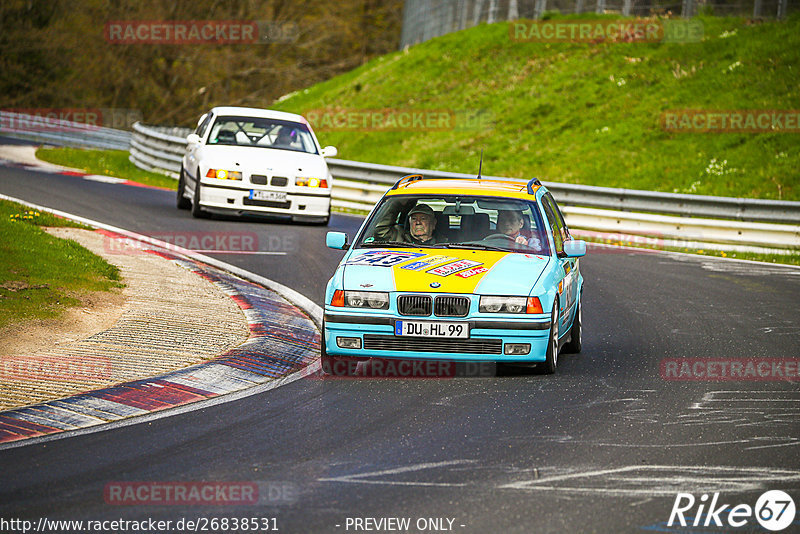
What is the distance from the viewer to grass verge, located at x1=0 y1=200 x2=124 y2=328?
1007 centimetres

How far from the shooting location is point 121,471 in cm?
603

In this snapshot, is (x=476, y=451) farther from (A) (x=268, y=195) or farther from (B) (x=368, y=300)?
(A) (x=268, y=195)

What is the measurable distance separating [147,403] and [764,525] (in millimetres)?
4062

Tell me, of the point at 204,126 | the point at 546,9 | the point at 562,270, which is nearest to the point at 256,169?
the point at 204,126

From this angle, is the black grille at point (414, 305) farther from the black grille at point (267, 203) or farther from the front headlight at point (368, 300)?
the black grille at point (267, 203)

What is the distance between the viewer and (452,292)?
28.2 ft

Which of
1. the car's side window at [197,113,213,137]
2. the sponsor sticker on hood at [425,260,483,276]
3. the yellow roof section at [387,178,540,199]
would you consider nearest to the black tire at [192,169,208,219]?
the car's side window at [197,113,213,137]

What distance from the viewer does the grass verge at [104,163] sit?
2644cm

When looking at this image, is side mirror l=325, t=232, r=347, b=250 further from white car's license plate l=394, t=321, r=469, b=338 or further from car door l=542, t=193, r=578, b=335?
car door l=542, t=193, r=578, b=335

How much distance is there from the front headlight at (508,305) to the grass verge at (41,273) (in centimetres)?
382

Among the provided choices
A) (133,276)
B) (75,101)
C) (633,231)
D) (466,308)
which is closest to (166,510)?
(466,308)

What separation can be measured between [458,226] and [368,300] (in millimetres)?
1493

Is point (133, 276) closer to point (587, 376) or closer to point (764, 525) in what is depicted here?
point (587, 376)

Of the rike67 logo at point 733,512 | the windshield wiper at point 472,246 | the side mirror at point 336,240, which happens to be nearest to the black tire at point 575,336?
the windshield wiper at point 472,246
